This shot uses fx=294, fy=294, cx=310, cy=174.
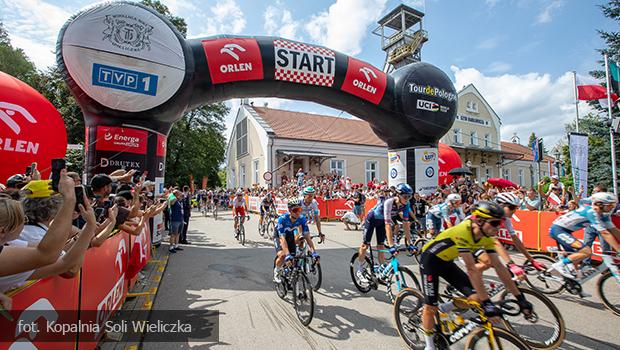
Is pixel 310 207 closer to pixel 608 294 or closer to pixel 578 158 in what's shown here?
pixel 608 294

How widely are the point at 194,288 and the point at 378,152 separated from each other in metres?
25.2

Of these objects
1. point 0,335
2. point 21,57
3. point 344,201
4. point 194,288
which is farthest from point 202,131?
point 0,335

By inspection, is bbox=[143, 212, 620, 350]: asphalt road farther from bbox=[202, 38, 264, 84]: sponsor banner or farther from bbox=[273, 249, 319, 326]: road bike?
bbox=[202, 38, 264, 84]: sponsor banner

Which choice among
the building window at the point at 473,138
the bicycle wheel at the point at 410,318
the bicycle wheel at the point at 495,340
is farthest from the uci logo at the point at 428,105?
the building window at the point at 473,138

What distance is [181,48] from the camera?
757cm

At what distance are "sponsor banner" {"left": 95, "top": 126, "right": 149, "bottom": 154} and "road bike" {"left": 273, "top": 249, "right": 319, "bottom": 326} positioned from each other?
492 centimetres

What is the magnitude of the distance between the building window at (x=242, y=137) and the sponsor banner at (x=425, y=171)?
805 inches

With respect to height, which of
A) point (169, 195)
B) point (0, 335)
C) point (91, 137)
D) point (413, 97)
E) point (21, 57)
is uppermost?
point (21, 57)

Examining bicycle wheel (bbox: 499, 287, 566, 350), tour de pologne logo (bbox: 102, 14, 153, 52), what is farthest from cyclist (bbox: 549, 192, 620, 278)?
tour de pologne logo (bbox: 102, 14, 153, 52)

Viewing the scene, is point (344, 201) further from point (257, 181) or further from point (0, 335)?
point (0, 335)

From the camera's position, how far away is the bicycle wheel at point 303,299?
162 inches

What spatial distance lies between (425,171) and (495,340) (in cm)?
885

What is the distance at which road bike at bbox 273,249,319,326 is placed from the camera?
414 cm

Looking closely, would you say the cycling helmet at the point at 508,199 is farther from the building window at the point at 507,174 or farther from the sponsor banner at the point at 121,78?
the building window at the point at 507,174
